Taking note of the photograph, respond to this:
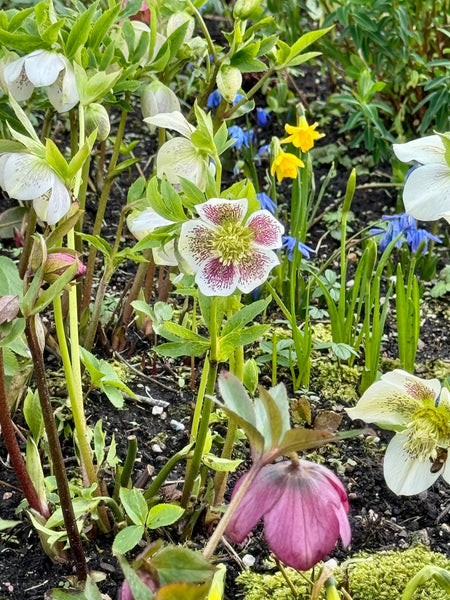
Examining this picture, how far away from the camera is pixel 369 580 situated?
45.6 inches

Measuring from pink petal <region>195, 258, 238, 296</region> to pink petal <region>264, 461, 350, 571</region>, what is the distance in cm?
25

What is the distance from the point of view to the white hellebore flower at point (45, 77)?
1.13m

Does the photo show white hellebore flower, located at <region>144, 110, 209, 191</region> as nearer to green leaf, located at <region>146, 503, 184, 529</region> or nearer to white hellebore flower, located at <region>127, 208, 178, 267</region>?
white hellebore flower, located at <region>127, 208, 178, 267</region>

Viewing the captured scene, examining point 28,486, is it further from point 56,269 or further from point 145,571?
point 145,571

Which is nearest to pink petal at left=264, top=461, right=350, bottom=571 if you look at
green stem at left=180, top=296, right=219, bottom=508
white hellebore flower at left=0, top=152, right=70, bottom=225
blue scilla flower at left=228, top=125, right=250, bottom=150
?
green stem at left=180, top=296, right=219, bottom=508

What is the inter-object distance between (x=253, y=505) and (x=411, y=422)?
293 mm

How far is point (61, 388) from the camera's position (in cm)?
145

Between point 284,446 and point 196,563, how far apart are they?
11 centimetres

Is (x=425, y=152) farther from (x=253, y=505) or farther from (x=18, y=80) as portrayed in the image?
(x=18, y=80)

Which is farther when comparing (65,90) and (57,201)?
(65,90)

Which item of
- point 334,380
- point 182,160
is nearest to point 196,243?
point 182,160

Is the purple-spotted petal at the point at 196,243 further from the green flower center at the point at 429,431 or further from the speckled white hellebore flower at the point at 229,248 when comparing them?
the green flower center at the point at 429,431

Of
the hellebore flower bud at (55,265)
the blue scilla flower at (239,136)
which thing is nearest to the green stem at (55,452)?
the hellebore flower bud at (55,265)

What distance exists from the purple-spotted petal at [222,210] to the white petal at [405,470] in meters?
0.30
